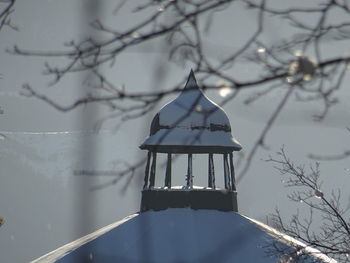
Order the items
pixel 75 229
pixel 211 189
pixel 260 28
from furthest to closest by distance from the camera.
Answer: pixel 211 189 → pixel 75 229 → pixel 260 28

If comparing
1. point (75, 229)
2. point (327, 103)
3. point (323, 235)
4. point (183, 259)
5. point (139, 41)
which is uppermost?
point (139, 41)

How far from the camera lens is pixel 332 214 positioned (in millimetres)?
10055

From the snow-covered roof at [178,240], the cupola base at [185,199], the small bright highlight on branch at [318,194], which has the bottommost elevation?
the snow-covered roof at [178,240]

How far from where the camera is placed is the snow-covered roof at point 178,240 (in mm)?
16594

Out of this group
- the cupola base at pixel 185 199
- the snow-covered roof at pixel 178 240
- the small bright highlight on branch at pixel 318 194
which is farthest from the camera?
the cupola base at pixel 185 199

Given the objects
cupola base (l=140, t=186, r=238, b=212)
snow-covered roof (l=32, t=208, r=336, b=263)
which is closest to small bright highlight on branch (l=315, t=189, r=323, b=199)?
snow-covered roof (l=32, t=208, r=336, b=263)

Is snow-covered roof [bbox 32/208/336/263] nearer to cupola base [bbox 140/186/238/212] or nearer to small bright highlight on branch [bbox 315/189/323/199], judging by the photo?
cupola base [bbox 140/186/238/212]

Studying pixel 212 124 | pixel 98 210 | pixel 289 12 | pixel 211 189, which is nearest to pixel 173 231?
pixel 211 189

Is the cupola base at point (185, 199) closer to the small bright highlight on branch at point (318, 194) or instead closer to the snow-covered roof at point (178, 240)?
the snow-covered roof at point (178, 240)

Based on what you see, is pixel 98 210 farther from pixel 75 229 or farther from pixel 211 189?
pixel 211 189

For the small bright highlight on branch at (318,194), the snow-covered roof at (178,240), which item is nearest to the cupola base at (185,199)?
the snow-covered roof at (178,240)

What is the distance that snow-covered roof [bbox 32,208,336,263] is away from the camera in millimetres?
16594

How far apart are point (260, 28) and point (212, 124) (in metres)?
15.8

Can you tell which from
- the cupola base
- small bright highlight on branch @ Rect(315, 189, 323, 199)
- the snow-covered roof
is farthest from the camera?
the cupola base
